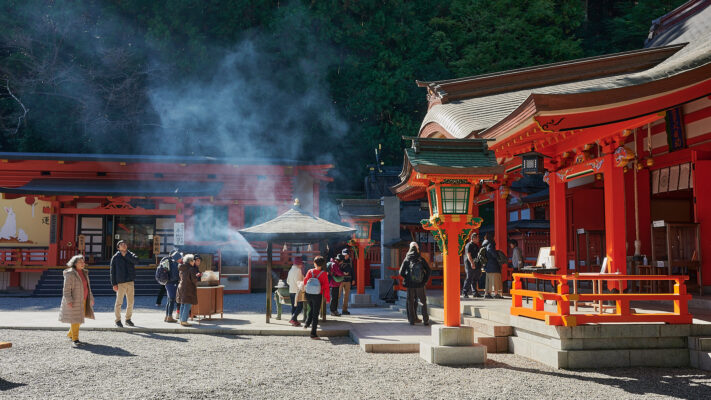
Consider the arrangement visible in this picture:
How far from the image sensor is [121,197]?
21719mm

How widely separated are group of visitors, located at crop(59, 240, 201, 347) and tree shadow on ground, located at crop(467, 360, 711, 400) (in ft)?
20.7

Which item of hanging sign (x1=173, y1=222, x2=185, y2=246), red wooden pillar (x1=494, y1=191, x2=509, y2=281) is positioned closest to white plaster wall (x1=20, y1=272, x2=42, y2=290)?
hanging sign (x1=173, y1=222, x2=185, y2=246)

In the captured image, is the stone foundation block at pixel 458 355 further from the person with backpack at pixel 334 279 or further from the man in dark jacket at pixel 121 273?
the man in dark jacket at pixel 121 273

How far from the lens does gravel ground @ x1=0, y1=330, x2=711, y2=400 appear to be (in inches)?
→ 236

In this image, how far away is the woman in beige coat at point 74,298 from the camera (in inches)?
355

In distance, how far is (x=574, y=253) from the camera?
15156 mm

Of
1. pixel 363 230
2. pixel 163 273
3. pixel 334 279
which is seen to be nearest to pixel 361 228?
pixel 363 230

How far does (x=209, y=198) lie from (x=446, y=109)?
1226cm

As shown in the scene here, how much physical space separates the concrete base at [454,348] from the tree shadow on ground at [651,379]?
21 centimetres

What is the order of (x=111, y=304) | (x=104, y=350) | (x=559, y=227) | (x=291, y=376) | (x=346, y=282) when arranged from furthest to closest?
(x=111, y=304)
(x=346, y=282)
(x=559, y=227)
(x=104, y=350)
(x=291, y=376)

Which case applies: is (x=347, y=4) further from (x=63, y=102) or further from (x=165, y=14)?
(x=63, y=102)

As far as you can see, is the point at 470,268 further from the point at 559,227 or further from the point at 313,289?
the point at 313,289

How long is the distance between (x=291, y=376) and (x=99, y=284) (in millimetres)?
15074

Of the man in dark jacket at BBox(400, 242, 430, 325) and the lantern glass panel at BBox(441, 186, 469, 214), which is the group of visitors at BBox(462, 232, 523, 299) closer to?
the man in dark jacket at BBox(400, 242, 430, 325)
